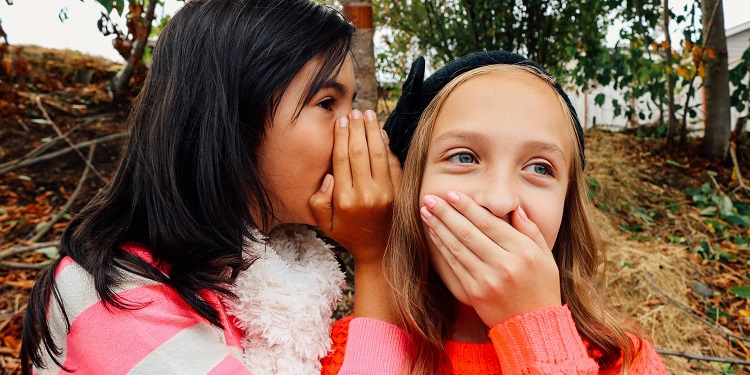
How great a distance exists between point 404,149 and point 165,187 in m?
0.80

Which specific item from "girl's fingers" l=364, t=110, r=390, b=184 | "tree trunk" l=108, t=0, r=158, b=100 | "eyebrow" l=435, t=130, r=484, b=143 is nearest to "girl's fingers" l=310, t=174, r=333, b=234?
"girl's fingers" l=364, t=110, r=390, b=184

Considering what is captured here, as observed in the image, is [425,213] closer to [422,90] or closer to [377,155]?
[377,155]

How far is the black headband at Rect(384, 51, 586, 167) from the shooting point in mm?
1706

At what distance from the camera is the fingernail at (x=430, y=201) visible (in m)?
1.46

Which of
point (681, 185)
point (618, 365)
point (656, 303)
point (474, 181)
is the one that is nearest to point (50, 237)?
point (474, 181)

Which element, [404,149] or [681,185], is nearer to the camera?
[404,149]

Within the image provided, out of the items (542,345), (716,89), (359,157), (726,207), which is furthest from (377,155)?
(716,89)

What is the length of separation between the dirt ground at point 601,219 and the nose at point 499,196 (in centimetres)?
135

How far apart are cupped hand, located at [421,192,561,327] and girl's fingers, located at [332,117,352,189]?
0.38 meters

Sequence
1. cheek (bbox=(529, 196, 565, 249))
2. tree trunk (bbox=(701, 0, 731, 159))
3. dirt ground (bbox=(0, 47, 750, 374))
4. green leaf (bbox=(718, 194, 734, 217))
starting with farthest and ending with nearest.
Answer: tree trunk (bbox=(701, 0, 731, 159)) → green leaf (bbox=(718, 194, 734, 217)) → dirt ground (bbox=(0, 47, 750, 374)) → cheek (bbox=(529, 196, 565, 249))

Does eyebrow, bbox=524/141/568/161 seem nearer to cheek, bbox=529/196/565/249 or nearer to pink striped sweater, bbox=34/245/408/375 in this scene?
cheek, bbox=529/196/565/249

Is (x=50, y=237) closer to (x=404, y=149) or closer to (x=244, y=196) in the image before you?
(x=244, y=196)

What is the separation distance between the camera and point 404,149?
183 centimetres

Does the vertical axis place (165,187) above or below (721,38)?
below
